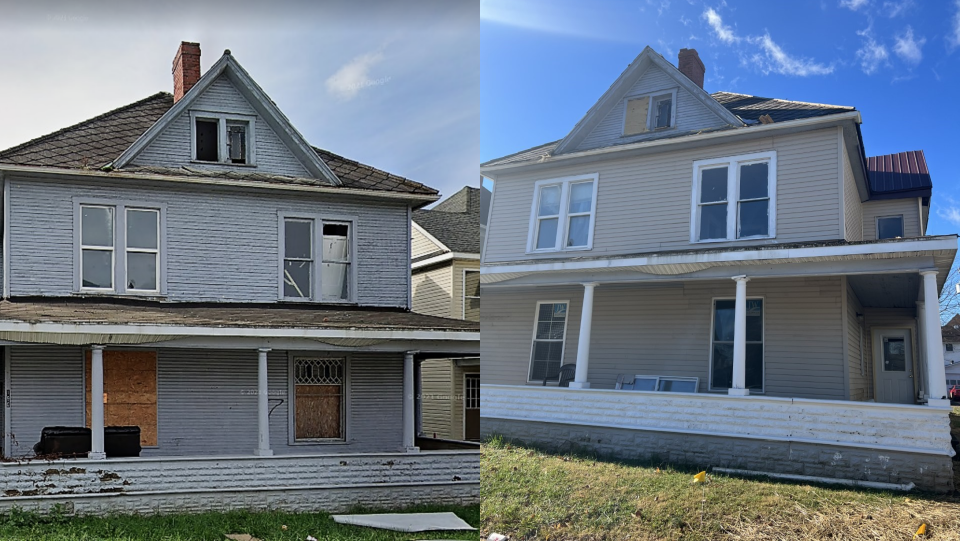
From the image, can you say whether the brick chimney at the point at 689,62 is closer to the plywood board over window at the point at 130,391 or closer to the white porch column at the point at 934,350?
the white porch column at the point at 934,350

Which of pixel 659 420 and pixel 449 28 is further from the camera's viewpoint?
pixel 449 28

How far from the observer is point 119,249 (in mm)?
9570

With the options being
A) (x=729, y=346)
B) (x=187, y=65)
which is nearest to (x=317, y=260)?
(x=187, y=65)

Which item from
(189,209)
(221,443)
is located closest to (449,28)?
(189,209)

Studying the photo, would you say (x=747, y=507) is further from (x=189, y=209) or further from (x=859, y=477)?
(x=189, y=209)

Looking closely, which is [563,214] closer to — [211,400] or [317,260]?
[317,260]

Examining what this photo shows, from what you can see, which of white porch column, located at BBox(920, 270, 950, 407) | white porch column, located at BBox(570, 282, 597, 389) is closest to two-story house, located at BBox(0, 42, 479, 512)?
white porch column, located at BBox(570, 282, 597, 389)

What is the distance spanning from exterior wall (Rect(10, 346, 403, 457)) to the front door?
18.9 ft

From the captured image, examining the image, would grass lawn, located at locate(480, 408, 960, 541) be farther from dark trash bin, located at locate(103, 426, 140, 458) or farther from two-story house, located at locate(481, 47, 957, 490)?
dark trash bin, located at locate(103, 426, 140, 458)

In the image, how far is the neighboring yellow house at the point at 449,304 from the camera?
14531 mm

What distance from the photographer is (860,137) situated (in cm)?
921

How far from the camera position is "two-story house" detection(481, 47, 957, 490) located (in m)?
7.57

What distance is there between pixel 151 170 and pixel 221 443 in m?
3.06

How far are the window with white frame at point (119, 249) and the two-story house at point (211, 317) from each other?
0.02m
